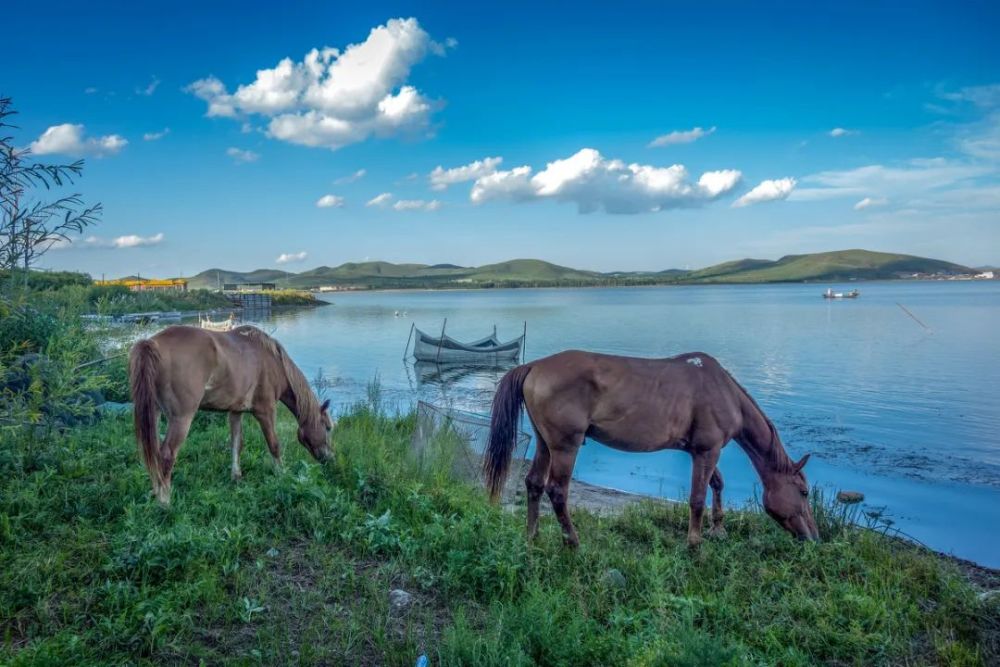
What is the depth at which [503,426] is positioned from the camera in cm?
546

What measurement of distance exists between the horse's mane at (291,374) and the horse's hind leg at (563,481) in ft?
9.78

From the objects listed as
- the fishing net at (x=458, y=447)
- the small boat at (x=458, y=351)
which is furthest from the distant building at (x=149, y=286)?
the fishing net at (x=458, y=447)

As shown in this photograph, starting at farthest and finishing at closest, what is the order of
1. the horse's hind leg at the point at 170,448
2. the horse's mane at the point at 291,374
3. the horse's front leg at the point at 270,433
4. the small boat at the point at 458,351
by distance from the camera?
1. the small boat at the point at 458,351
2. the horse's mane at the point at 291,374
3. the horse's front leg at the point at 270,433
4. the horse's hind leg at the point at 170,448

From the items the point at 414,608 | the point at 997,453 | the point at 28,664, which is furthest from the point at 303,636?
the point at 997,453

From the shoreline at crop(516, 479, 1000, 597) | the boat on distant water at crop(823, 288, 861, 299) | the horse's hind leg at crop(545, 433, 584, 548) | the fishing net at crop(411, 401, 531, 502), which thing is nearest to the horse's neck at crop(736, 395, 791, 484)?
the shoreline at crop(516, 479, 1000, 597)

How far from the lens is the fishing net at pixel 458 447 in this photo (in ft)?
25.0

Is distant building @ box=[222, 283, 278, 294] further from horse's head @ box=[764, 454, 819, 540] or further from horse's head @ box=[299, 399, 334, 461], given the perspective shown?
horse's head @ box=[764, 454, 819, 540]

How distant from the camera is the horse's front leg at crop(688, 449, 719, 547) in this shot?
5367 millimetres

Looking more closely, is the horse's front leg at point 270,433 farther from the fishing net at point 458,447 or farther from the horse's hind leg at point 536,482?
the horse's hind leg at point 536,482

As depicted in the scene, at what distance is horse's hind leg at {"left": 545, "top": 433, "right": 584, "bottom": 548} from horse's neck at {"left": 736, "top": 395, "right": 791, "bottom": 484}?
5.99 feet

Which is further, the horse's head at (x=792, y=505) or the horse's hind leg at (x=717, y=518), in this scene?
the horse's hind leg at (x=717, y=518)

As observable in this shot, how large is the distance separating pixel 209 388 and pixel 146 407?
0.77 metres

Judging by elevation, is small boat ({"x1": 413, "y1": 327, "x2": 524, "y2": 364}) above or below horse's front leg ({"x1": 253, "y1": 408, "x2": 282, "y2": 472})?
below

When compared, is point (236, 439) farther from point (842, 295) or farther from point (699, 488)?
point (842, 295)
